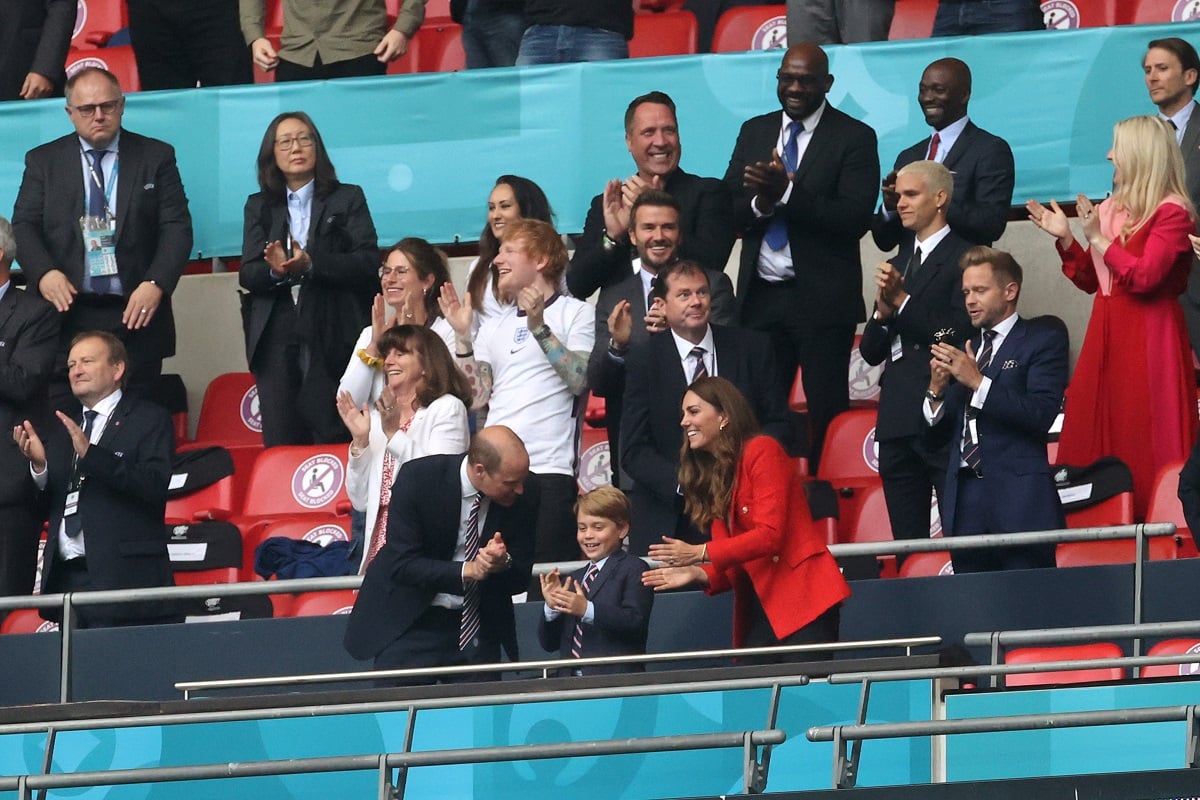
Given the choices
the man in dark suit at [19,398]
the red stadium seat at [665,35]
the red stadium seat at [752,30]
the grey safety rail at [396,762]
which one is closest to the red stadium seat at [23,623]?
the man in dark suit at [19,398]

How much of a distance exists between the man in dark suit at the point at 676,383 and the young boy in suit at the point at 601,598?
1.95 feet

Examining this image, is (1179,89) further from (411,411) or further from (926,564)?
(411,411)

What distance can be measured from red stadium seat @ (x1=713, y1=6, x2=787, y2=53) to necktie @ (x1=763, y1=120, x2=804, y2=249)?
2.73m

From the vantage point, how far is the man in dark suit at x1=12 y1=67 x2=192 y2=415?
10570 millimetres

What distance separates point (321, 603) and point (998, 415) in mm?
2840

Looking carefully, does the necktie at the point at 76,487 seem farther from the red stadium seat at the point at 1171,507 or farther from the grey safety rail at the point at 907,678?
the red stadium seat at the point at 1171,507

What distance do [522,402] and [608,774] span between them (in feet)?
7.75

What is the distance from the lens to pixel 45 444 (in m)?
9.62

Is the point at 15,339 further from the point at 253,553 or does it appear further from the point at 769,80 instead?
the point at 769,80

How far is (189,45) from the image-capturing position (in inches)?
474

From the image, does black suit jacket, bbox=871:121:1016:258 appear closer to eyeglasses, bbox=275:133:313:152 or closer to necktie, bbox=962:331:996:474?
necktie, bbox=962:331:996:474

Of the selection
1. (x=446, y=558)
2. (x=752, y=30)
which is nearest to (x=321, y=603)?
(x=446, y=558)

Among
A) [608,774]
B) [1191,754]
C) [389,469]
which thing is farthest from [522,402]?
[1191,754]

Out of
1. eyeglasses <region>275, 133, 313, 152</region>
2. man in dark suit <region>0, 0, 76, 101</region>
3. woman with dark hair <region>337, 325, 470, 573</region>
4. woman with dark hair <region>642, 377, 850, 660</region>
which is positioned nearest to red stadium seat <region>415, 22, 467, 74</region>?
man in dark suit <region>0, 0, 76, 101</region>
